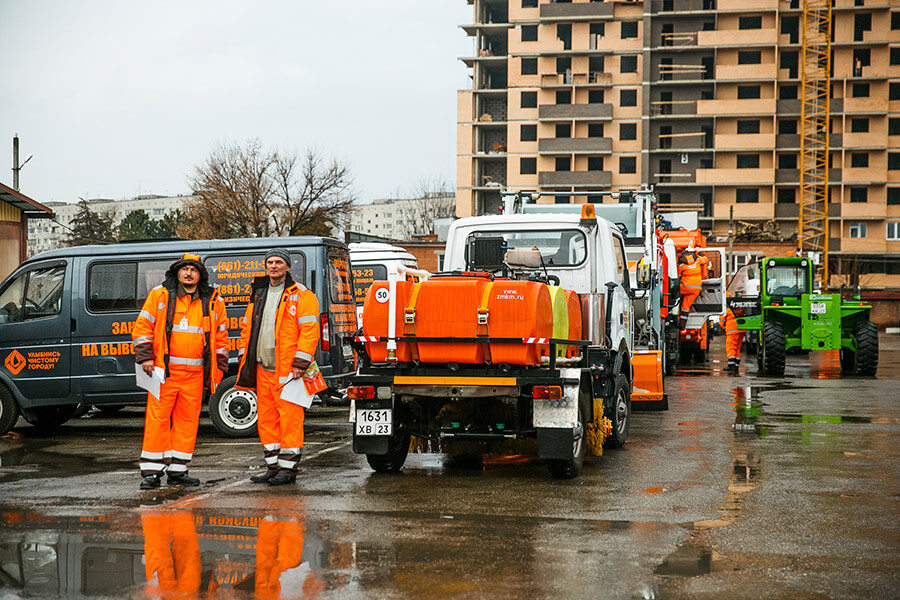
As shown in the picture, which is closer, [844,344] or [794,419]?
[794,419]

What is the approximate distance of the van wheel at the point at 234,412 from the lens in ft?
40.3

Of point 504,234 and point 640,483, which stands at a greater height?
point 504,234

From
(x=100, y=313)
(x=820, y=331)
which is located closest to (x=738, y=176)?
(x=820, y=331)

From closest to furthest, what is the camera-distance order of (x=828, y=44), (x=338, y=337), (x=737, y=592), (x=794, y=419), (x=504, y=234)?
(x=737, y=592) → (x=504, y=234) → (x=338, y=337) → (x=794, y=419) → (x=828, y=44)

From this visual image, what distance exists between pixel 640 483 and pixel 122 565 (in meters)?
4.43

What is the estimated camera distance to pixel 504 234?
36.5 ft

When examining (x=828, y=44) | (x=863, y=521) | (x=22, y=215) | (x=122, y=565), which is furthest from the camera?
(x=828, y=44)

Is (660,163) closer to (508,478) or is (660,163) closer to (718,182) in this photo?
(718,182)

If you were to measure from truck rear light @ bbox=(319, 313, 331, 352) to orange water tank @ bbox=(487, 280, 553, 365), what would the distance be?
4067mm

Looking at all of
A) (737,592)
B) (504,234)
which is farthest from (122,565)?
(504,234)

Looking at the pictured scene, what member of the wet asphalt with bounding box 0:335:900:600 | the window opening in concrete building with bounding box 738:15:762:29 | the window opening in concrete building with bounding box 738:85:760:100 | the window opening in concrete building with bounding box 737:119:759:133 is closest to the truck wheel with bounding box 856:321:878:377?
the wet asphalt with bounding box 0:335:900:600

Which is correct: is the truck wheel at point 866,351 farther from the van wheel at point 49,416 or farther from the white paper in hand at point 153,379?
the white paper in hand at point 153,379

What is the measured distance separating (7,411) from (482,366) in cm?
678

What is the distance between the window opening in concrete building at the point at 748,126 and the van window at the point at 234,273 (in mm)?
70171
